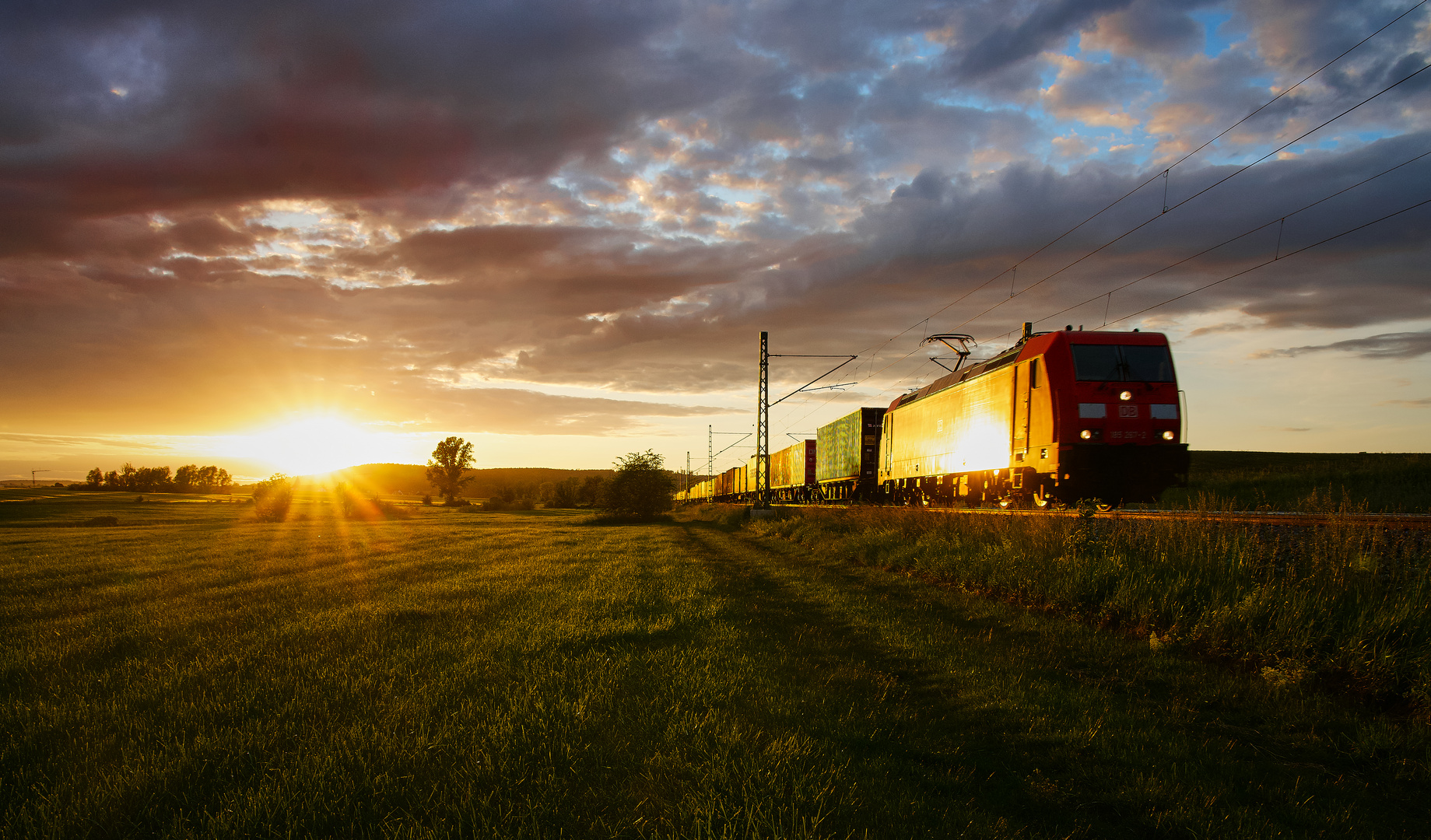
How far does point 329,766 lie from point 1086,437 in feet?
53.7

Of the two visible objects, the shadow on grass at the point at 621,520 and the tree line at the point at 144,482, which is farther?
the tree line at the point at 144,482

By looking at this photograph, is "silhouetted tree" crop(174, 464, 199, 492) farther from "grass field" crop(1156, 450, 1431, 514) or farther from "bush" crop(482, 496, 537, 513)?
"grass field" crop(1156, 450, 1431, 514)

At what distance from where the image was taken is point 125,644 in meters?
7.37

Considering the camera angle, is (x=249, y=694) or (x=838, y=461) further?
(x=838, y=461)

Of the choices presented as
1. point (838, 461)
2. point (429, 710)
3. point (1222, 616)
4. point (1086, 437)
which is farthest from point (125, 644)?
point (838, 461)

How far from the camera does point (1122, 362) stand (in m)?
16.3

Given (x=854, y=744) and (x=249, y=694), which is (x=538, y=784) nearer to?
(x=854, y=744)

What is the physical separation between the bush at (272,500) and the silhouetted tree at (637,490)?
2569cm

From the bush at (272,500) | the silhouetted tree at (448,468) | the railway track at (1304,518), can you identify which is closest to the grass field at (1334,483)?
the railway track at (1304,518)

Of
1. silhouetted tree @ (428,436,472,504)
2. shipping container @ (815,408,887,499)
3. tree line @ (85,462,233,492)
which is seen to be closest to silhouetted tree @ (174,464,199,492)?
tree line @ (85,462,233,492)

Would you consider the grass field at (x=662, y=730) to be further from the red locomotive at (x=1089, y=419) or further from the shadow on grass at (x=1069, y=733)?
the red locomotive at (x=1089, y=419)

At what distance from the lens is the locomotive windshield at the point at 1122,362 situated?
1619 cm

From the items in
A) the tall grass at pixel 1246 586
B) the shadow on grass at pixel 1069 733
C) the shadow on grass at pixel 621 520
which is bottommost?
the shadow on grass at pixel 621 520

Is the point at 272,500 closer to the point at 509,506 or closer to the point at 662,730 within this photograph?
the point at 509,506
